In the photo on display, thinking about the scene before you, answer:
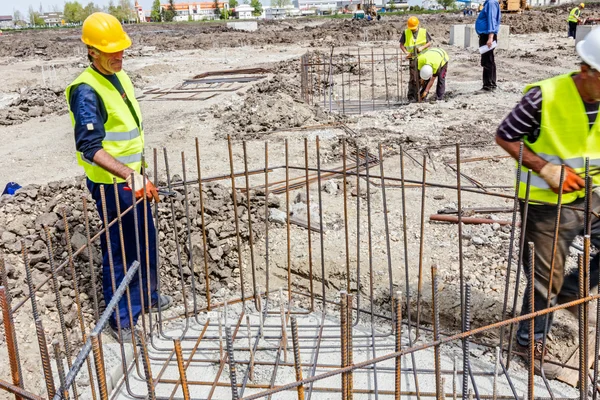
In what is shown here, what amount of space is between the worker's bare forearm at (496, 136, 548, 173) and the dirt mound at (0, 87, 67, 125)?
35.9 feet

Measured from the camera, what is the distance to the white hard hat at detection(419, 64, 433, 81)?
1042 cm

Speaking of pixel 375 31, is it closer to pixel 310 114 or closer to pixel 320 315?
pixel 310 114

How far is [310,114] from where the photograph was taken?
9.64 metres

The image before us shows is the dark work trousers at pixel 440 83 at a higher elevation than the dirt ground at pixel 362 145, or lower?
higher

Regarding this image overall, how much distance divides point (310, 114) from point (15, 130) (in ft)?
19.3

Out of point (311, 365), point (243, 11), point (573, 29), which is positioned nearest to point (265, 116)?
point (311, 365)

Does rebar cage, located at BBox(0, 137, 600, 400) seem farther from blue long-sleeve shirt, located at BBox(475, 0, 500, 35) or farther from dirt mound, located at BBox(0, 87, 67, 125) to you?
dirt mound, located at BBox(0, 87, 67, 125)

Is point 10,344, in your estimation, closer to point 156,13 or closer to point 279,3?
point 156,13

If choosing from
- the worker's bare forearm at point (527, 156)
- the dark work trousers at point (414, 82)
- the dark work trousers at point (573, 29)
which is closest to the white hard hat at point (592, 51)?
the worker's bare forearm at point (527, 156)

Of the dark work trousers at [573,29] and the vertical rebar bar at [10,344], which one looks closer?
the vertical rebar bar at [10,344]

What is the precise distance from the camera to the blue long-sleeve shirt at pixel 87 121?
328 cm

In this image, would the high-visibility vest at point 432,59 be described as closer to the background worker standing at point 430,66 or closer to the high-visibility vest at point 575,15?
the background worker standing at point 430,66

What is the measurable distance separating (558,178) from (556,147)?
179mm

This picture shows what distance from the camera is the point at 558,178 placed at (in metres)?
2.82
